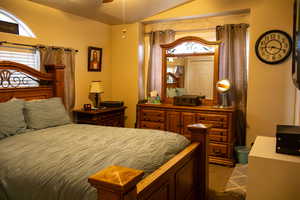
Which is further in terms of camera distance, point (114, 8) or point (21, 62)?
point (114, 8)

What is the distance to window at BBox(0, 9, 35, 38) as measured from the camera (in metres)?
3.11

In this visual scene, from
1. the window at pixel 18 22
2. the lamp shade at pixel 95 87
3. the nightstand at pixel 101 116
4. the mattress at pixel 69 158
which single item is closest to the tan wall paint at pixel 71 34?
the window at pixel 18 22

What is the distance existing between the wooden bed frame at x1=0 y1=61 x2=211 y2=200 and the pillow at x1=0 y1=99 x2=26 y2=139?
294 millimetres

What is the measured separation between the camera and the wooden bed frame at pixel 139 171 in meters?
1.09

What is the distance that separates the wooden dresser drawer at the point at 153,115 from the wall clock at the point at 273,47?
179 centimetres

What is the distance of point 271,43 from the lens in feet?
11.7

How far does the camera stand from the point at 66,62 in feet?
12.4

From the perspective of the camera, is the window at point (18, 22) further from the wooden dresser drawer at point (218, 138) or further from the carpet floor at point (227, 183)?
the carpet floor at point (227, 183)

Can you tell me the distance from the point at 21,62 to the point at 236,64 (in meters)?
3.24

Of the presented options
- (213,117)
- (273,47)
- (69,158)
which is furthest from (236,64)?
(69,158)

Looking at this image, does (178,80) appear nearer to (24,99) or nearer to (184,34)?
(184,34)

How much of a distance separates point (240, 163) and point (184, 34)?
7.98ft

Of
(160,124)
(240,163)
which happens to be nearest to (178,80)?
(160,124)

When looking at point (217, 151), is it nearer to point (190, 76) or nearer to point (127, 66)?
point (190, 76)
